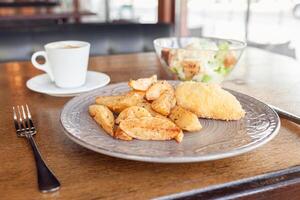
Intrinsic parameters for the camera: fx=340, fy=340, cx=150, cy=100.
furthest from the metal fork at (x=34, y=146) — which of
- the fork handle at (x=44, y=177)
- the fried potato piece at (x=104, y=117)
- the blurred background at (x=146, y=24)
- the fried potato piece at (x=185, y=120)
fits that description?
the blurred background at (x=146, y=24)

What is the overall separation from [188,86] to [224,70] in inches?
10.9

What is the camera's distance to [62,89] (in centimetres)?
82

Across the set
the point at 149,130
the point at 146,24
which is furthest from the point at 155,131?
the point at 146,24

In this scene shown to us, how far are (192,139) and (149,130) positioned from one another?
7 cm

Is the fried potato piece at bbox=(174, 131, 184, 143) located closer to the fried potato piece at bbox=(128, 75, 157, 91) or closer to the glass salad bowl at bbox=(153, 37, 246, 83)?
the fried potato piece at bbox=(128, 75, 157, 91)

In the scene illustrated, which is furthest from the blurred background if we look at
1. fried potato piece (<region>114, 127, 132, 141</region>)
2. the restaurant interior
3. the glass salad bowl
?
fried potato piece (<region>114, 127, 132, 141</region>)

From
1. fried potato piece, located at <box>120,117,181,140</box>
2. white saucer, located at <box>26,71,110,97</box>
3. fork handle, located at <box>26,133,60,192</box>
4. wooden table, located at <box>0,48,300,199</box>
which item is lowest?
wooden table, located at <box>0,48,300,199</box>

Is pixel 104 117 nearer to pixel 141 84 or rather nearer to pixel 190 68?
pixel 141 84

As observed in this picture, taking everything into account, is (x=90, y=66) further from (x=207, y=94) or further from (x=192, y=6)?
(x=192, y=6)

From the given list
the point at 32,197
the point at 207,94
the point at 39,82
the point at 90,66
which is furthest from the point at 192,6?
the point at 32,197

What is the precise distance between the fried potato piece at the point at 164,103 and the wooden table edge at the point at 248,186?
161 millimetres

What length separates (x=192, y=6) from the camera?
339cm

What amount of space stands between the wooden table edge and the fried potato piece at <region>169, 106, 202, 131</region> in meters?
0.11

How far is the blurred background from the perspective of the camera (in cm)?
165
